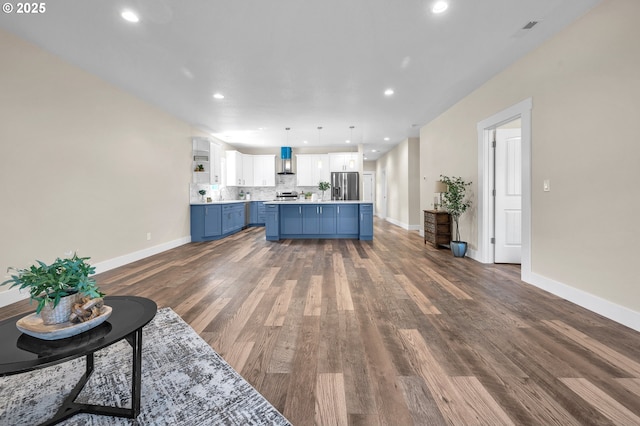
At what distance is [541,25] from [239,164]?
784 cm

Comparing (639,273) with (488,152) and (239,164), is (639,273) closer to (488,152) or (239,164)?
(488,152)

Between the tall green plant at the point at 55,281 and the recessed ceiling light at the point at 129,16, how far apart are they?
249 cm

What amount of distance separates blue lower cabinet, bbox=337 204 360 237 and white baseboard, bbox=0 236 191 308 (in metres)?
3.67

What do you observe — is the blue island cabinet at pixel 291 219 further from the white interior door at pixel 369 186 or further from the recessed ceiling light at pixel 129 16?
the white interior door at pixel 369 186

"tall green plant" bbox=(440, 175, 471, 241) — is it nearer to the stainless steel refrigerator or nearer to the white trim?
the white trim

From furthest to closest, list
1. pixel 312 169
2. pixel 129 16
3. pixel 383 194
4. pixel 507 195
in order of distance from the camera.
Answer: pixel 383 194
pixel 312 169
pixel 507 195
pixel 129 16

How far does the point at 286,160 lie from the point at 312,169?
941 millimetres

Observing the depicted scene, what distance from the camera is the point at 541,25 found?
8.95ft

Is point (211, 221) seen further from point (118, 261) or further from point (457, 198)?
point (457, 198)

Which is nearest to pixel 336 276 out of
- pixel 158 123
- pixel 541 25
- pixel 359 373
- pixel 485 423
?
pixel 359 373

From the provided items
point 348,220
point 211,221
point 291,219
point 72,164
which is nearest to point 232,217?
point 211,221

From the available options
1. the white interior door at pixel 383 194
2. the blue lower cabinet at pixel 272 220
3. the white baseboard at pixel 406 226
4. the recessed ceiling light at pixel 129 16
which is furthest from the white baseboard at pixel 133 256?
the white interior door at pixel 383 194

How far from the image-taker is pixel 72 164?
11.6 feet

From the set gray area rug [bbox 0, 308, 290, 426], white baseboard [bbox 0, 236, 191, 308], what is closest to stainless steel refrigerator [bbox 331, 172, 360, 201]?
white baseboard [bbox 0, 236, 191, 308]
